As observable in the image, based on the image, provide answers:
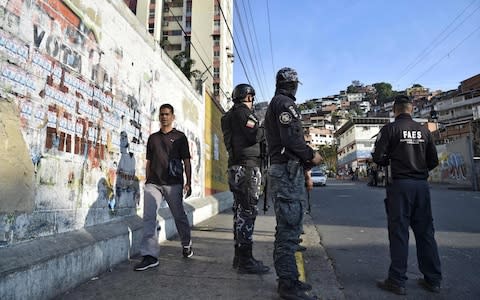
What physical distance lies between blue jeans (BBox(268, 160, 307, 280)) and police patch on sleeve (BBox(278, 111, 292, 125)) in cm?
34

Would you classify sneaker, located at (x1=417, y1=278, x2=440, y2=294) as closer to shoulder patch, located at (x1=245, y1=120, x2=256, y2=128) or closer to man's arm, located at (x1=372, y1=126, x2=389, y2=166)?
man's arm, located at (x1=372, y1=126, x2=389, y2=166)

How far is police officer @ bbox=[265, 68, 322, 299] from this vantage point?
2684 millimetres

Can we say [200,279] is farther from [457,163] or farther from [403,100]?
[457,163]

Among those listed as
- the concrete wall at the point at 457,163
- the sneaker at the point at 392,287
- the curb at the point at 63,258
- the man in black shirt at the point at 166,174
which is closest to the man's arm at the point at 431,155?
the sneaker at the point at 392,287

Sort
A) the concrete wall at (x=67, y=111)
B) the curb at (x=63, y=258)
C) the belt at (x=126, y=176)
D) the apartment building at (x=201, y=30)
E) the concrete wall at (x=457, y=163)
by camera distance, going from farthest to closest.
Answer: the apartment building at (x=201, y=30)
the concrete wall at (x=457, y=163)
the belt at (x=126, y=176)
the concrete wall at (x=67, y=111)
the curb at (x=63, y=258)

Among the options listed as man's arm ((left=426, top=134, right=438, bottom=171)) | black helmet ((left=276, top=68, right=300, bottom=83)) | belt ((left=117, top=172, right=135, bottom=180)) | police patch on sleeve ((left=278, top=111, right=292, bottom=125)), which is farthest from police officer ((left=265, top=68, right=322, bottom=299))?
belt ((left=117, top=172, right=135, bottom=180))

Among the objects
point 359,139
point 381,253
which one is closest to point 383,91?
point 359,139

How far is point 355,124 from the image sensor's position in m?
70.0

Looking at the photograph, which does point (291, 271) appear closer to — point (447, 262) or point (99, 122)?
point (447, 262)

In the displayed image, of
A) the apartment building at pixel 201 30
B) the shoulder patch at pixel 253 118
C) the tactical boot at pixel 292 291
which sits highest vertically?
the apartment building at pixel 201 30

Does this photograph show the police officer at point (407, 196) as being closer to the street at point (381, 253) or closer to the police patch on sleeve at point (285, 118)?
the street at point (381, 253)

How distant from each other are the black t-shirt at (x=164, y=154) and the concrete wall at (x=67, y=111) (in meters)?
0.55

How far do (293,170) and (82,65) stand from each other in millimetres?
2442

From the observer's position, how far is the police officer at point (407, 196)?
9.71 feet
